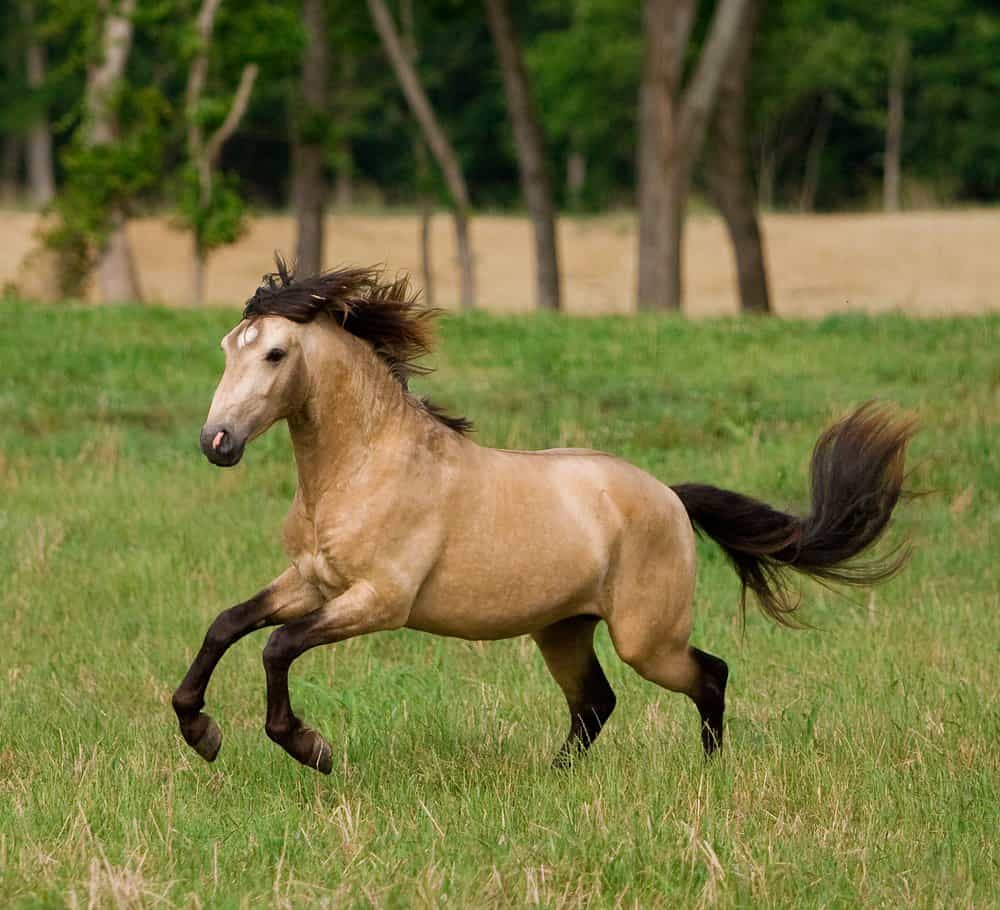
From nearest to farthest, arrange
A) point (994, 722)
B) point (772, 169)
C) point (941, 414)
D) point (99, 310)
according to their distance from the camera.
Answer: point (994, 722) → point (941, 414) → point (99, 310) → point (772, 169)

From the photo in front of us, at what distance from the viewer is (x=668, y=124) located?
21.7 meters

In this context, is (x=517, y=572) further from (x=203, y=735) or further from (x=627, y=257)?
(x=627, y=257)

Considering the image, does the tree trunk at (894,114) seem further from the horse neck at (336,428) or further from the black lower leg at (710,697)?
the horse neck at (336,428)

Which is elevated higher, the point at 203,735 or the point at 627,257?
the point at 627,257

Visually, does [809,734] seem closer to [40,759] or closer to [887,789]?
[887,789]

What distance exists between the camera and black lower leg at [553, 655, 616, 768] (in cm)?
652

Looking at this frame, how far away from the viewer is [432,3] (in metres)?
28.5

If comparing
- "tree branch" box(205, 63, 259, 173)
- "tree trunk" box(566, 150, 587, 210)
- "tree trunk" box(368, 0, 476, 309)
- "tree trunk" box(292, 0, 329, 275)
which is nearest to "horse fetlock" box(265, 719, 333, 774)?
"tree branch" box(205, 63, 259, 173)

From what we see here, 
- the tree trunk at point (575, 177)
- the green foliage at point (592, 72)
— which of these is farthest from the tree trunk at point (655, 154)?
the tree trunk at point (575, 177)

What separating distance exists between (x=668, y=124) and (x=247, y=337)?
17.0 m

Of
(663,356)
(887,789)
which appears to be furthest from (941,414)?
(887,789)

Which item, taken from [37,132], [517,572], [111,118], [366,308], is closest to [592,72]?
[37,132]

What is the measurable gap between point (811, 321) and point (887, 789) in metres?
12.4

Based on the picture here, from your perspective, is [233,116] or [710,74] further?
[233,116]
